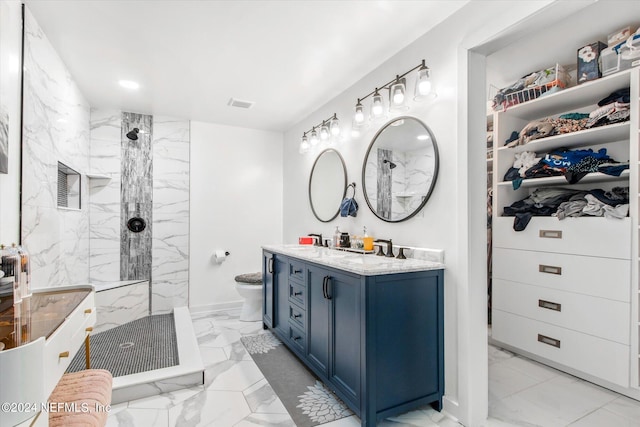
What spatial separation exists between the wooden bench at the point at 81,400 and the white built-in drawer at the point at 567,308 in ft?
9.56

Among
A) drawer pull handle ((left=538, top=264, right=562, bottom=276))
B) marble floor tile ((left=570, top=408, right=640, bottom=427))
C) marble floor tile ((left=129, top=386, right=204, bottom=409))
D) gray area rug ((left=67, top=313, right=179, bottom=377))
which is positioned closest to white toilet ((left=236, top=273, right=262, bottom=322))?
gray area rug ((left=67, top=313, right=179, bottom=377))

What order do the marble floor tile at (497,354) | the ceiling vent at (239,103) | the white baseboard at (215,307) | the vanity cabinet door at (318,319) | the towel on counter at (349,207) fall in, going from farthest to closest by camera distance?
the white baseboard at (215,307), the ceiling vent at (239,103), the towel on counter at (349,207), the marble floor tile at (497,354), the vanity cabinet door at (318,319)

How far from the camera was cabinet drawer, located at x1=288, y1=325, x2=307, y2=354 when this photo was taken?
243 centimetres

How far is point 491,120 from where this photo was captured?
11.0 feet

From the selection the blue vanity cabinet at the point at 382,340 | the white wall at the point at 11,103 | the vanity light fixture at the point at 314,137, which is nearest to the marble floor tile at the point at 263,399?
the blue vanity cabinet at the point at 382,340

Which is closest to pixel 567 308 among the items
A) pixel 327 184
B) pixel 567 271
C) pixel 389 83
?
pixel 567 271

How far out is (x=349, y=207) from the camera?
2924 mm

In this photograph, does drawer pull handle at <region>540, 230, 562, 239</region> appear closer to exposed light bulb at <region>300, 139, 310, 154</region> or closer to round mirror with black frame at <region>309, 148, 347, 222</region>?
round mirror with black frame at <region>309, 148, 347, 222</region>

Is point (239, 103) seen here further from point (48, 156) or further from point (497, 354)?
point (497, 354)

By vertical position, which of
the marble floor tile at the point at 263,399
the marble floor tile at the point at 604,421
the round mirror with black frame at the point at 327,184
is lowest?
the marble floor tile at the point at 263,399

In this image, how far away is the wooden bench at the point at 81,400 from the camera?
1.12 metres

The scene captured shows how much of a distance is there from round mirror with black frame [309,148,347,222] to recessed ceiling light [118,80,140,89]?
6.14 ft

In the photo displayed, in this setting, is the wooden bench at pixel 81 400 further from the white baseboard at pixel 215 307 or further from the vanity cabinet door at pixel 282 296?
the white baseboard at pixel 215 307

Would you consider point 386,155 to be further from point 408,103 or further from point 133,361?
point 133,361
